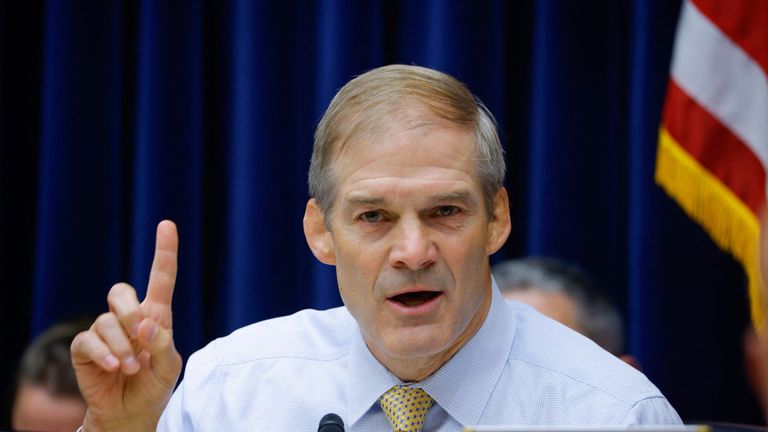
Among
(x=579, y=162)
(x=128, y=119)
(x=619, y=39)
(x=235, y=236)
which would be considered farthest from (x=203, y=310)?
(x=619, y=39)

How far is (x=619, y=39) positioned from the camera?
321 centimetres

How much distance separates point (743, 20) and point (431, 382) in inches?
54.3

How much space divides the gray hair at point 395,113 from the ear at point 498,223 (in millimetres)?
27

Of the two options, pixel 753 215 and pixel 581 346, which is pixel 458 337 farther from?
pixel 753 215

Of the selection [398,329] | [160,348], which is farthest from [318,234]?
[160,348]

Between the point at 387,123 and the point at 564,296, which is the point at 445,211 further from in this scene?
the point at 564,296

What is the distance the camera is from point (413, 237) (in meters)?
1.81

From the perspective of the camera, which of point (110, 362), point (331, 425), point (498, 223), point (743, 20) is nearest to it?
point (331, 425)

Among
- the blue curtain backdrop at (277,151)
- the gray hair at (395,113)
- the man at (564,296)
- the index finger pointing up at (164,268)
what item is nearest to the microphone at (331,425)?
the index finger pointing up at (164,268)

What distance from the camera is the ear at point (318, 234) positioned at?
205 centimetres

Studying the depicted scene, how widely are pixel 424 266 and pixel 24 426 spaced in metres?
1.42

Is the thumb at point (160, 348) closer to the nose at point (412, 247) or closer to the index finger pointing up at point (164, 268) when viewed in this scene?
the index finger pointing up at point (164, 268)

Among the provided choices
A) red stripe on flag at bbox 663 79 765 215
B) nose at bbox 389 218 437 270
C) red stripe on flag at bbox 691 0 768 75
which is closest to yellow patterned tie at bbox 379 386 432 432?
nose at bbox 389 218 437 270

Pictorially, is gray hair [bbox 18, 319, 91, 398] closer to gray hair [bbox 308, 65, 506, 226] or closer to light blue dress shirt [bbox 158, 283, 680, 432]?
light blue dress shirt [bbox 158, 283, 680, 432]
